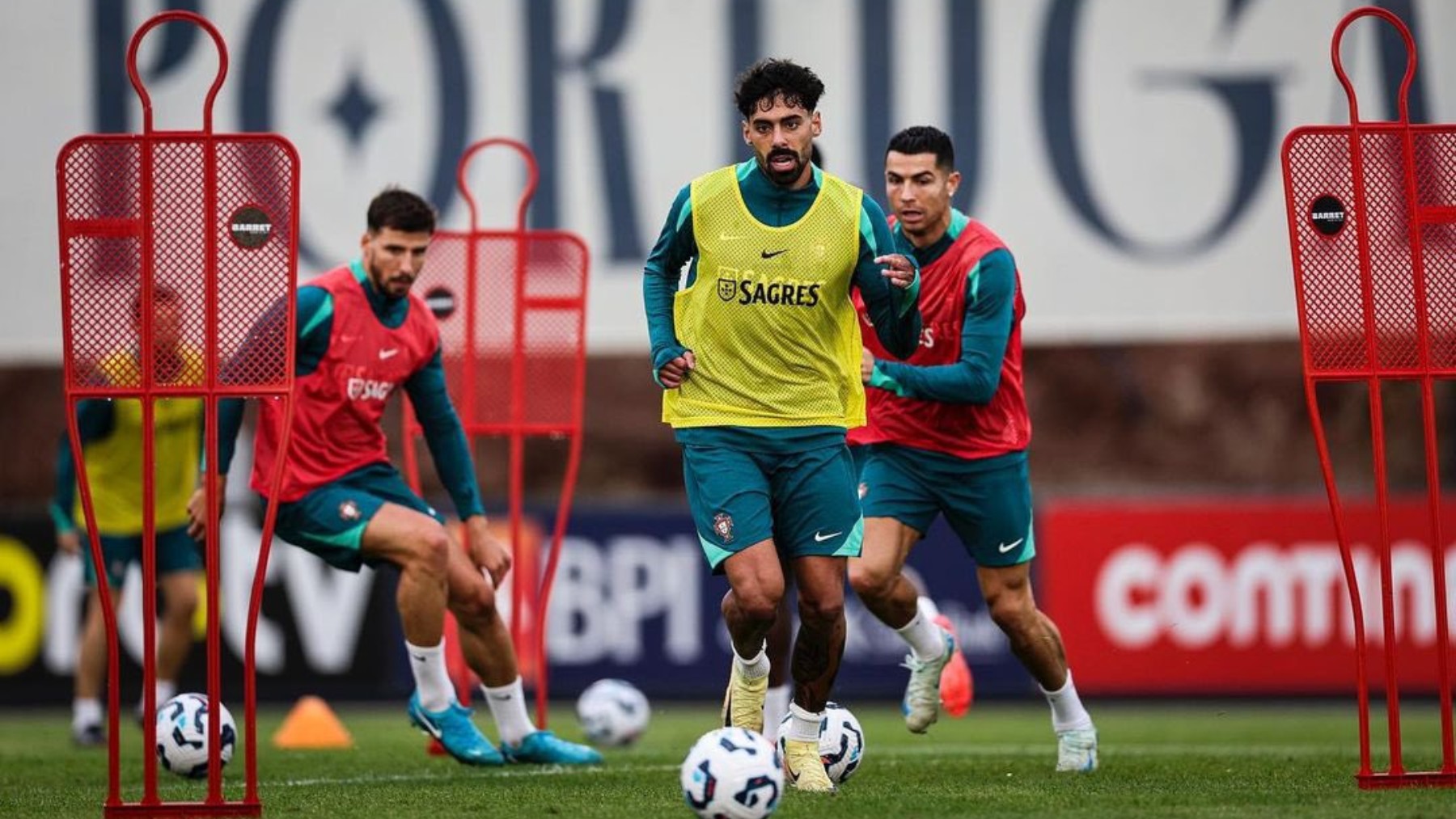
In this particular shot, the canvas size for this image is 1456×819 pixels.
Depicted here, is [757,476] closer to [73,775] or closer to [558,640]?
[73,775]

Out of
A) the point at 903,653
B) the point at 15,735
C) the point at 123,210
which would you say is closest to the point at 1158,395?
the point at 903,653

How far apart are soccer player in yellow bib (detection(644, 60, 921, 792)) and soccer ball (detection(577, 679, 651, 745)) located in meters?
3.22

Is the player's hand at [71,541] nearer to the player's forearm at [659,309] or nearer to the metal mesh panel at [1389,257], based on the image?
the player's forearm at [659,309]

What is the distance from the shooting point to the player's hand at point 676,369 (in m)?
7.28

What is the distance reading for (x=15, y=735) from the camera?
1257 cm

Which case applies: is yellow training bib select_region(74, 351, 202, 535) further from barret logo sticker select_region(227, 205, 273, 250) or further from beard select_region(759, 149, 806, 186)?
beard select_region(759, 149, 806, 186)

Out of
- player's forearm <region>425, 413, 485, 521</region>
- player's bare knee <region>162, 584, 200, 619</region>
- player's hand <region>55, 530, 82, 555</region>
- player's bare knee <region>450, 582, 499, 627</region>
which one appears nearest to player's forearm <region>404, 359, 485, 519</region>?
player's forearm <region>425, 413, 485, 521</region>

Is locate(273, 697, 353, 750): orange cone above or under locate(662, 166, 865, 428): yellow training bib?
under

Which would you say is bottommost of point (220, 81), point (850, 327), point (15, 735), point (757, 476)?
point (15, 735)

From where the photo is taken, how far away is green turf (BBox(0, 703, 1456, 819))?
23.1 feet

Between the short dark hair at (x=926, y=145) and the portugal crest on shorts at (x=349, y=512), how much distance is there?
256 cm

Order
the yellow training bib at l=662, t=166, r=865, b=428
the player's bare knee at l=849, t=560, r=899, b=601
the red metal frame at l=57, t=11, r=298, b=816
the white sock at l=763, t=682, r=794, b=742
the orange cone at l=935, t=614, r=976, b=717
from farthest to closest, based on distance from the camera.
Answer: the orange cone at l=935, t=614, r=976, b=717 < the white sock at l=763, t=682, r=794, b=742 < the player's bare knee at l=849, t=560, r=899, b=601 < the yellow training bib at l=662, t=166, r=865, b=428 < the red metal frame at l=57, t=11, r=298, b=816

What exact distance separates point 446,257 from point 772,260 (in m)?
3.58

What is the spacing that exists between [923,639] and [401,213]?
9.23 ft
